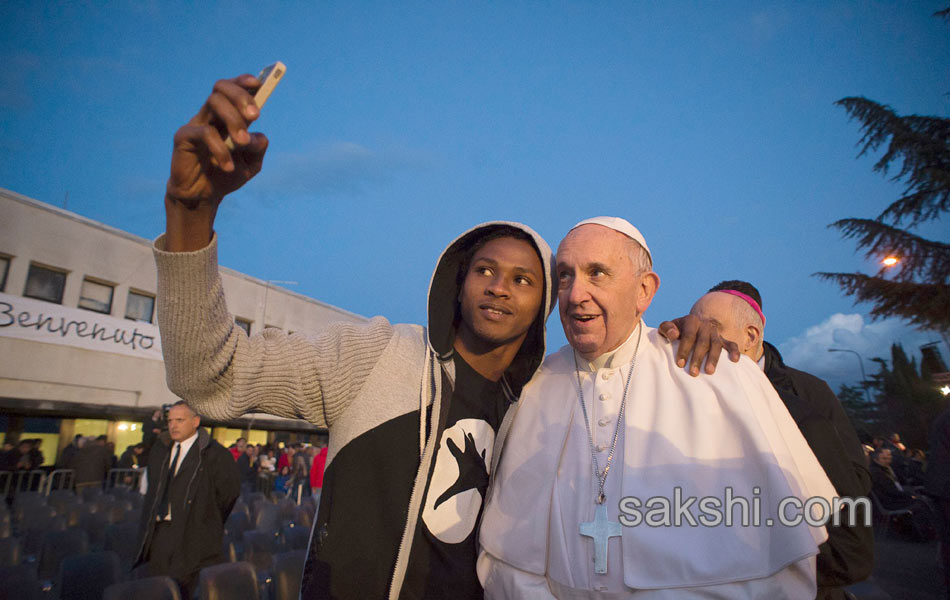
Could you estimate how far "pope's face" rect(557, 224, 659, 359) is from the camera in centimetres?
214

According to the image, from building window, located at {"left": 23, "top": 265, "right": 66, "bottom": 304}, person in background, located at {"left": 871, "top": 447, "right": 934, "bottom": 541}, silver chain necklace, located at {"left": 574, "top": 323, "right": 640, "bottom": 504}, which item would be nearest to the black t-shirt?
silver chain necklace, located at {"left": 574, "top": 323, "right": 640, "bottom": 504}

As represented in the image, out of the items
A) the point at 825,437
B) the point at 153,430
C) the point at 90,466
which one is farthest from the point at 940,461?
the point at 153,430

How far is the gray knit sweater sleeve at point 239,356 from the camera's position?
4.60 ft

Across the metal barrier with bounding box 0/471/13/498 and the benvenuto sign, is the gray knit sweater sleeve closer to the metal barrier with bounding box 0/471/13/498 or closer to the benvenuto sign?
the metal barrier with bounding box 0/471/13/498

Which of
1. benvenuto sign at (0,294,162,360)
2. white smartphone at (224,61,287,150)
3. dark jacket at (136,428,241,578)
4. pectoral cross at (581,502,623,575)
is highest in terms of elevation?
benvenuto sign at (0,294,162,360)

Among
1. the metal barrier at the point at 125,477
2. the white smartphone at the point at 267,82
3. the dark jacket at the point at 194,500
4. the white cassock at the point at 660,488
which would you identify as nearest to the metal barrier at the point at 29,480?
the metal barrier at the point at 125,477

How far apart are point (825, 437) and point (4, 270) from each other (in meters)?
22.6

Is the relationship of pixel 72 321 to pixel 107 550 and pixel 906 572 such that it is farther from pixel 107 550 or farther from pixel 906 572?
pixel 906 572

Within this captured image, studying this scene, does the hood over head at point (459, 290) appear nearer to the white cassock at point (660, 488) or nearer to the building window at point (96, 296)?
the white cassock at point (660, 488)

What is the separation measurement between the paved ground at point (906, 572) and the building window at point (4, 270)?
74.1 ft

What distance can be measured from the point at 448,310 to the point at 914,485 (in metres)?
12.8

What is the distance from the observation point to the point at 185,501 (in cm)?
543

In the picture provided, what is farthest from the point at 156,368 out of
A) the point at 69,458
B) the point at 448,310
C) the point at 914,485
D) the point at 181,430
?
the point at 914,485

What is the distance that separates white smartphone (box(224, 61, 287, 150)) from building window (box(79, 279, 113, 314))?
22357 mm
